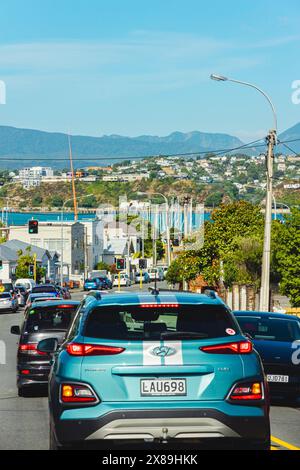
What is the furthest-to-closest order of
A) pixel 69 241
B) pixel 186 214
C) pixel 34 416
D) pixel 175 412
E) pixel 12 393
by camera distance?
pixel 69 241 → pixel 186 214 → pixel 12 393 → pixel 34 416 → pixel 175 412

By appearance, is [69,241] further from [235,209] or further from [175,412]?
[175,412]

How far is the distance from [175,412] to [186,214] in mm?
88473

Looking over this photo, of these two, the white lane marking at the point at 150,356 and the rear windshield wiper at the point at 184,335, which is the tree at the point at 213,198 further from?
the white lane marking at the point at 150,356

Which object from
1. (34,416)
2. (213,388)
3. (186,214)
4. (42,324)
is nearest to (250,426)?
(213,388)

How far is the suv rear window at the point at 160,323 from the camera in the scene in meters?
9.20

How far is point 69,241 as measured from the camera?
128625 millimetres

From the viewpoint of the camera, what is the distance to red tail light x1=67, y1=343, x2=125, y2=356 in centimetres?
905

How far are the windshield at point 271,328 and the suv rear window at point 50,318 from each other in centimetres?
336

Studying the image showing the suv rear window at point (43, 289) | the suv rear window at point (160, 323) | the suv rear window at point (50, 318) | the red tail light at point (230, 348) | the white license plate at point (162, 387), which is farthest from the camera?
the suv rear window at point (43, 289)

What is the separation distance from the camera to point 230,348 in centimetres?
916

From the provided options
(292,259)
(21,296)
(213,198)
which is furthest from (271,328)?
(213,198)

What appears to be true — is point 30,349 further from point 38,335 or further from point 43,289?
point 43,289

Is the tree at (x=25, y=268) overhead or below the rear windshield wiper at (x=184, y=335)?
below

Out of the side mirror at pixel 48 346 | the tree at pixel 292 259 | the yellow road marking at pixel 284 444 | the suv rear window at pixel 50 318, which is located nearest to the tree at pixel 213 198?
the tree at pixel 292 259
